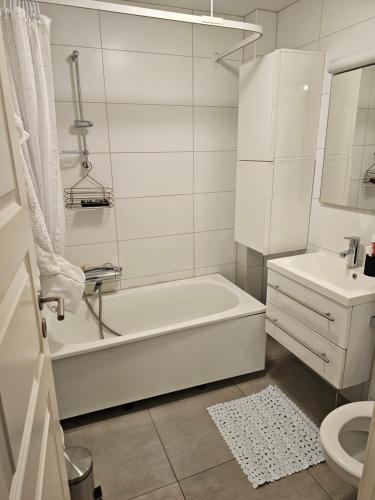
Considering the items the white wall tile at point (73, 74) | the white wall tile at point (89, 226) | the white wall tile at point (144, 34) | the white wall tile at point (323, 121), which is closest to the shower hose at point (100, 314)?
the white wall tile at point (89, 226)

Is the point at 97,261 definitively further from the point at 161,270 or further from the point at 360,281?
the point at 360,281

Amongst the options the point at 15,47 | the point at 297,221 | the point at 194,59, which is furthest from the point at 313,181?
the point at 15,47

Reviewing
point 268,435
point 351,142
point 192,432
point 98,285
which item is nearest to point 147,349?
point 192,432

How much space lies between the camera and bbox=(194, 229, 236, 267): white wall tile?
2.78 m

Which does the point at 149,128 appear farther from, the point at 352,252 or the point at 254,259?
the point at 352,252

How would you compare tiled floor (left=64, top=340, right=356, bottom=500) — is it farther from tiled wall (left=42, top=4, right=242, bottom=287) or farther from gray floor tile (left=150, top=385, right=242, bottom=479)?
tiled wall (left=42, top=4, right=242, bottom=287)

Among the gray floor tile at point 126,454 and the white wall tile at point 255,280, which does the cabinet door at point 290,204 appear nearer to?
the white wall tile at point 255,280

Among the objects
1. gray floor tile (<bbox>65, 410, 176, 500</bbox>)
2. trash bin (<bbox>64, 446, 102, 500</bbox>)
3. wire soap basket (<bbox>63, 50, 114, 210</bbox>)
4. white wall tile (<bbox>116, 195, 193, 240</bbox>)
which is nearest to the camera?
trash bin (<bbox>64, 446, 102, 500</bbox>)

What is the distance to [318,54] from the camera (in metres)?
2.02

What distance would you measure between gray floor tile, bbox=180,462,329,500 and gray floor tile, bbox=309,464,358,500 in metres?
0.03

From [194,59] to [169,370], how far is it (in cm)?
214

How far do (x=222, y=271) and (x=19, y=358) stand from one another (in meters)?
2.34

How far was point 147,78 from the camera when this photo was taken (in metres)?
2.29

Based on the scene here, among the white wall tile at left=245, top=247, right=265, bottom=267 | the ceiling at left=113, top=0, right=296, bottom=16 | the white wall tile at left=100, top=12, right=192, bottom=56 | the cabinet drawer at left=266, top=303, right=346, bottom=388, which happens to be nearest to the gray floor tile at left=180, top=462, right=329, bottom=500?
the cabinet drawer at left=266, top=303, right=346, bottom=388
